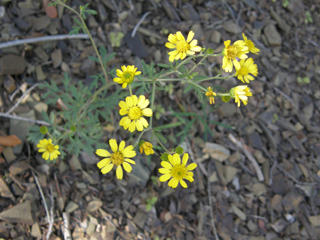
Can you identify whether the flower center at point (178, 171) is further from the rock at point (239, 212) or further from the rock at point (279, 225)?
the rock at point (279, 225)

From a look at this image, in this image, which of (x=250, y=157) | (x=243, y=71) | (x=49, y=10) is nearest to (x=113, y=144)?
(x=243, y=71)

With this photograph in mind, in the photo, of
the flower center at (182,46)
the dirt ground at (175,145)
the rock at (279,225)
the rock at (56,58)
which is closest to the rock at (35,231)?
the dirt ground at (175,145)

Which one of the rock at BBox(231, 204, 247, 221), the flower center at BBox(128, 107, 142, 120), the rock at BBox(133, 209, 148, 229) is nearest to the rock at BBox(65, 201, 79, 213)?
the rock at BBox(133, 209, 148, 229)

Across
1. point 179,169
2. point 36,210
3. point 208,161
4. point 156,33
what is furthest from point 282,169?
point 36,210

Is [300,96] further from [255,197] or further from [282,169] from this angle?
[255,197]

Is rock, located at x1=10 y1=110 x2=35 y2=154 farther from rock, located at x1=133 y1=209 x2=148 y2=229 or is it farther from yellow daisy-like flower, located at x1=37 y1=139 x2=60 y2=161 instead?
rock, located at x1=133 y1=209 x2=148 y2=229

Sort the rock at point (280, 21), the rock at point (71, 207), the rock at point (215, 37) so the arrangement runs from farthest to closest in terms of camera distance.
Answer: the rock at point (280, 21) → the rock at point (215, 37) → the rock at point (71, 207)

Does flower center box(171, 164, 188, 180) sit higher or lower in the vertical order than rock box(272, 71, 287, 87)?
higher

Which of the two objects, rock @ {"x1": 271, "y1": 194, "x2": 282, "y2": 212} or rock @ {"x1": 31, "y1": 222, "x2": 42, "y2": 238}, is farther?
rock @ {"x1": 271, "y1": 194, "x2": 282, "y2": 212}
